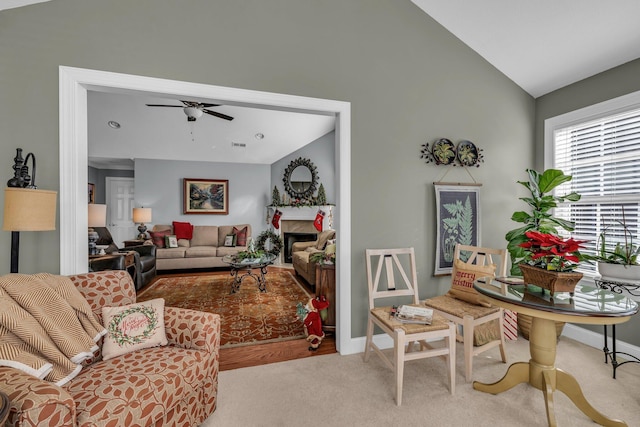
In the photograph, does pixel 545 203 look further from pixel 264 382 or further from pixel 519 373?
pixel 264 382

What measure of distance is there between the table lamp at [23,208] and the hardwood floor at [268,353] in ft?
5.24

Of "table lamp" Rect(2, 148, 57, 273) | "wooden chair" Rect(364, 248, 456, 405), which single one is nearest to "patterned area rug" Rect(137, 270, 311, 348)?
"wooden chair" Rect(364, 248, 456, 405)

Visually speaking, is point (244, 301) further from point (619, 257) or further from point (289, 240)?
point (619, 257)

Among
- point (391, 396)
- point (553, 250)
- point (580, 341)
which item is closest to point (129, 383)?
point (391, 396)

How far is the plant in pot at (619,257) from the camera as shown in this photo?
2.19 meters

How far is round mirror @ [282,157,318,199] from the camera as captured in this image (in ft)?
20.8

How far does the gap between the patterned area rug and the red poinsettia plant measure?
7.09 ft

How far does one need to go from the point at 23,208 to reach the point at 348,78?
246 centimetres

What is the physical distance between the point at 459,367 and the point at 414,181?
5.39 ft

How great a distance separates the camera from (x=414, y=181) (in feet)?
9.41

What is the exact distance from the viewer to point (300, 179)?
6.58m

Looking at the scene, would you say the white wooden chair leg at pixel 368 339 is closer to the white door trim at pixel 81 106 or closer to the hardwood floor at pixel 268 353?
the hardwood floor at pixel 268 353

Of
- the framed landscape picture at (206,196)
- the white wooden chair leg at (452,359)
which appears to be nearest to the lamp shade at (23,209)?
the white wooden chair leg at (452,359)

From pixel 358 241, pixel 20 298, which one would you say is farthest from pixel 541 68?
pixel 20 298
